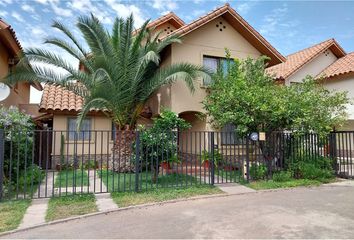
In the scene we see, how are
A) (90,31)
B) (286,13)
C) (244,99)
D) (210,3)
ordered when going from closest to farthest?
(244,99), (90,31), (286,13), (210,3)

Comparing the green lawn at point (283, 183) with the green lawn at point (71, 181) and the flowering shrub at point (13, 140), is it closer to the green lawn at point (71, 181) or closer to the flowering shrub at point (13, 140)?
the green lawn at point (71, 181)

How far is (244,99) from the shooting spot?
10391 millimetres

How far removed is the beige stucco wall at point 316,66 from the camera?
21.0 m

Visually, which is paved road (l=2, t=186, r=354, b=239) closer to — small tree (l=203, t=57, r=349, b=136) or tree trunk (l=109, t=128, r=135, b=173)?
small tree (l=203, t=57, r=349, b=136)

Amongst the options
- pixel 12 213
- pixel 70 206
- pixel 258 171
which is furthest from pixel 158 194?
pixel 258 171

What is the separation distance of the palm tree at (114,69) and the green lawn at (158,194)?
101 inches

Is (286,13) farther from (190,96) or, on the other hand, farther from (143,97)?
(143,97)

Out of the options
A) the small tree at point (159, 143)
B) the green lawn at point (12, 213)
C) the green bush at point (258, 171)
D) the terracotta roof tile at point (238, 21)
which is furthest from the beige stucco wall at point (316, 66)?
the green lawn at point (12, 213)

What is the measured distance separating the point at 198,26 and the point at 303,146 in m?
7.03

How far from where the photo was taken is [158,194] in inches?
335

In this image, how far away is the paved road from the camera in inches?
216

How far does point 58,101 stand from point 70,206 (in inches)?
353

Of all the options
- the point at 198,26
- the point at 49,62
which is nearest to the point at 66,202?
the point at 49,62

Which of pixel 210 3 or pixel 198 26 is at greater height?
pixel 210 3
